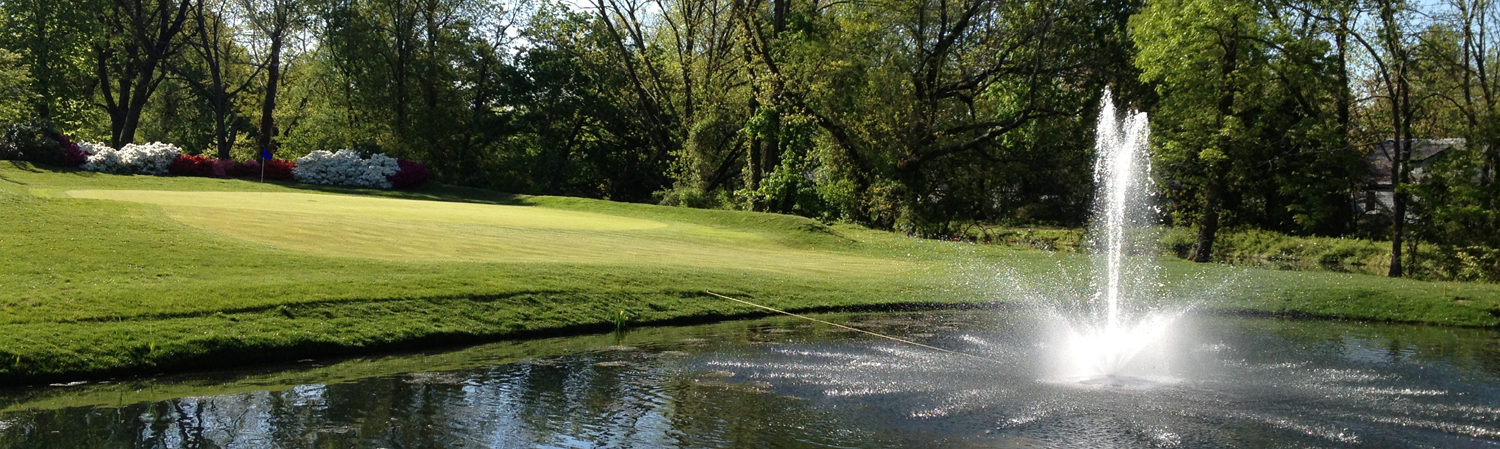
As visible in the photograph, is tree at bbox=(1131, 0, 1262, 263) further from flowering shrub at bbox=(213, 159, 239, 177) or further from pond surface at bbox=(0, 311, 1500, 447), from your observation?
flowering shrub at bbox=(213, 159, 239, 177)

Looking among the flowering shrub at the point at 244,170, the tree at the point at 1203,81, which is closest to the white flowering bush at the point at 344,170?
the flowering shrub at the point at 244,170

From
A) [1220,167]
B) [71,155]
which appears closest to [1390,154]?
[1220,167]

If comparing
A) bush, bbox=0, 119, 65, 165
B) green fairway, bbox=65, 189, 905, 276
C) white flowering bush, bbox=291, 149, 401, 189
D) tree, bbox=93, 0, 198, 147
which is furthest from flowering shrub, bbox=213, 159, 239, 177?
green fairway, bbox=65, 189, 905, 276

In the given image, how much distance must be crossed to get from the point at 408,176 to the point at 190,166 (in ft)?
28.1

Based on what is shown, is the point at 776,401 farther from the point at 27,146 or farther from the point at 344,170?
the point at 344,170

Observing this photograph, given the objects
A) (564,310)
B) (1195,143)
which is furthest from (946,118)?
(564,310)

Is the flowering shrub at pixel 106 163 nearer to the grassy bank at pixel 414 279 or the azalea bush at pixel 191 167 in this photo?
the azalea bush at pixel 191 167

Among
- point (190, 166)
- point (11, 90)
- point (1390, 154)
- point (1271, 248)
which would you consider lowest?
point (190, 166)

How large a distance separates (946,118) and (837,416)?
30788 millimetres

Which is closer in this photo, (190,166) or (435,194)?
(190,166)

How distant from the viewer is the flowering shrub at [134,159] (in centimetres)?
4153

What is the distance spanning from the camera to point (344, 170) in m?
48.6

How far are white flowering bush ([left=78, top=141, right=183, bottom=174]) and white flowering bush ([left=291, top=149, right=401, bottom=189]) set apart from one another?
508 cm

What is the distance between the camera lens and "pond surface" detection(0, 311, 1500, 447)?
30.6ft
